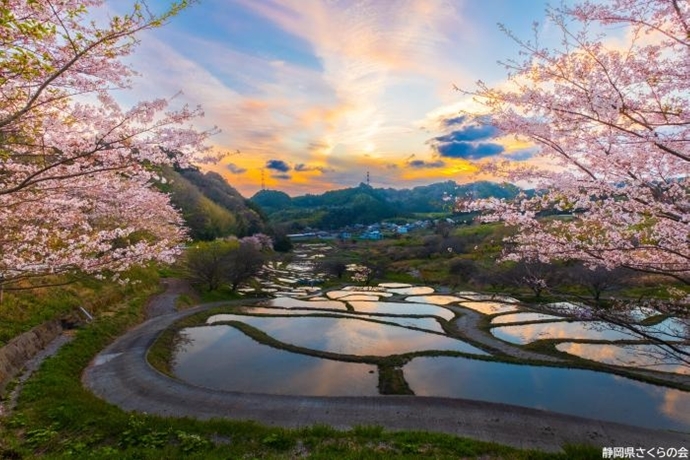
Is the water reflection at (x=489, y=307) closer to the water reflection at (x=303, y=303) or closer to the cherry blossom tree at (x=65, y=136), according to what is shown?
the water reflection at (x=303, y=303)

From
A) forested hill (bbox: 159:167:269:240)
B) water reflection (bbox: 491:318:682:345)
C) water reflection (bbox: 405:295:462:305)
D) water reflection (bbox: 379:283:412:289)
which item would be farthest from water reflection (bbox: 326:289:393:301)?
forested hill (bbox: 159:167:269:240)

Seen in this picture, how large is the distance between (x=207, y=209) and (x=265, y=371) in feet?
256

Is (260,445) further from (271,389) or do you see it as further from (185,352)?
(185,352)

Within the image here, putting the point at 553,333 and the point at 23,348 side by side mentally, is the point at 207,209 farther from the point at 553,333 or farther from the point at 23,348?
the point at 553,333

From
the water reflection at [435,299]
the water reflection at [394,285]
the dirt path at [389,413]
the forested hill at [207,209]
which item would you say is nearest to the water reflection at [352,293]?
the water reflection at [435,299]

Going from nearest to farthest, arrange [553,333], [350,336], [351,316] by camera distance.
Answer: [350,336], [553,333], [351,316]

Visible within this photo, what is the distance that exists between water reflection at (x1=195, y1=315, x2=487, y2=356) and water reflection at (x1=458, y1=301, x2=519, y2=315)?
467 inches

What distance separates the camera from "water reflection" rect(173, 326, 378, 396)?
19.6 meters

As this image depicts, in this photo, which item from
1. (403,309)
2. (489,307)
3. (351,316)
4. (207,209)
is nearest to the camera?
(351,316)

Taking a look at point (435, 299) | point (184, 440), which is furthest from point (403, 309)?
point (184, 440)

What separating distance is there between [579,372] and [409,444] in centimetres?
Answer: 1497

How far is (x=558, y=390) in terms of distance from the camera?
19.5 meters

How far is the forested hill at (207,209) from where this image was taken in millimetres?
86562

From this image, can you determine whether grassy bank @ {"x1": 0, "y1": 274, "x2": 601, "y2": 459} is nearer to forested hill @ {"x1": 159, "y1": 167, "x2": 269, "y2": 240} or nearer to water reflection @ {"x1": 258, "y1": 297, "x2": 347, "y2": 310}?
water reflection @ {"x1": 258, "y1": 297, "x2": 347, "y2": 310}
